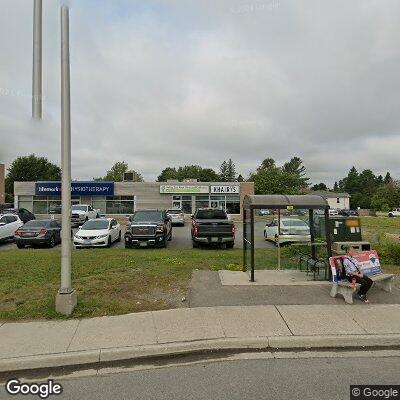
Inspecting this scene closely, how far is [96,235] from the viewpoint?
17219mm

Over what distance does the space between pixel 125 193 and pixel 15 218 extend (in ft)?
64.8

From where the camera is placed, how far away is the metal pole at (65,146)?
22.4 feet

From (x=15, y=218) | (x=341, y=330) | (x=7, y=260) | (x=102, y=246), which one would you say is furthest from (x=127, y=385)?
(x=15, y=218)

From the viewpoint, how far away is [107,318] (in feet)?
21.4

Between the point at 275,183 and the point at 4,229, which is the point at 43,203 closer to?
the point at 4,229

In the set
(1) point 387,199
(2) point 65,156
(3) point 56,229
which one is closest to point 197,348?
(2) point 65,156

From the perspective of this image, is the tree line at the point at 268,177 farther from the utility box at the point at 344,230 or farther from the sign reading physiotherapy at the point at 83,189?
the utility box at the point at 344,230

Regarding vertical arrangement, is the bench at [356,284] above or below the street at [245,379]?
above

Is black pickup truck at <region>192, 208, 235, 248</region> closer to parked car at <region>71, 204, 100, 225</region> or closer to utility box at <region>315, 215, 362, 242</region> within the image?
utility box at <region>315, 215, 362, 242</region>

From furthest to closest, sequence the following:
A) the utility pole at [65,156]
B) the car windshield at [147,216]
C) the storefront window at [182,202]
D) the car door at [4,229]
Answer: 1. the storefront window at [182,202]
2. the car door at [4,229]
3. the car windshield at [147,216]
4. the utility pole at [65,156]

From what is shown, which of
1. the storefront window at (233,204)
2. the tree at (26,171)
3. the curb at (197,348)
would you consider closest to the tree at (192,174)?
the tree at (26,171)

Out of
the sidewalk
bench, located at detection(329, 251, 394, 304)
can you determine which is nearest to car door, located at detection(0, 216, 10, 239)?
the sidewalk

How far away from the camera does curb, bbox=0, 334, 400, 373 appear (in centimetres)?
491

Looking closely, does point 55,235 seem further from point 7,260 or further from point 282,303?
point 282,303
